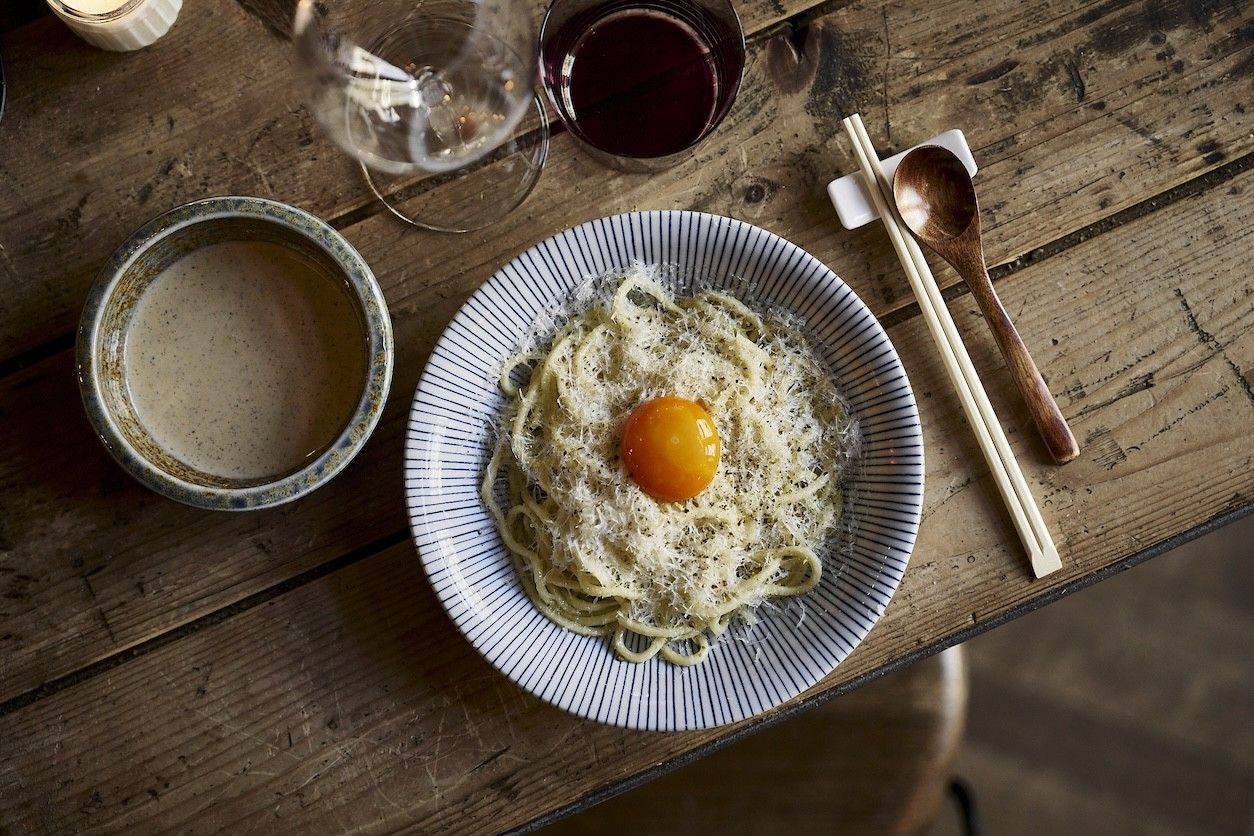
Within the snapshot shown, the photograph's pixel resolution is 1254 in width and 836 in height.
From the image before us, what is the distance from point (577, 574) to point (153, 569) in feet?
3.27

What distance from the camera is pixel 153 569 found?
2.11m

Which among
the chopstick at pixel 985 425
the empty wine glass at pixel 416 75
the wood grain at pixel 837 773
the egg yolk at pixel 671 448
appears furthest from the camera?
the wood grain at pixel 837 773

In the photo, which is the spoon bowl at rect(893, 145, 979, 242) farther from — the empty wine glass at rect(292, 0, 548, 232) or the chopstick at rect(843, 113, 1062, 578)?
the empty wine glass at rect(292, 0, 548, 232)

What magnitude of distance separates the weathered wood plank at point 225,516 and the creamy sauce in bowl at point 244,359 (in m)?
0.16

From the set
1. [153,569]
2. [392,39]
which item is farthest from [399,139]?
[153,569]

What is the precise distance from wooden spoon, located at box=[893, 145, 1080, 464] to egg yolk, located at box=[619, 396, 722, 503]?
2.22 ft

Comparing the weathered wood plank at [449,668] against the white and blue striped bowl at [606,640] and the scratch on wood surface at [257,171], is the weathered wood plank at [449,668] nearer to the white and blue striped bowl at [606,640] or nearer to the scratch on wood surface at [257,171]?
the white and blue striped bowl at [606,640]

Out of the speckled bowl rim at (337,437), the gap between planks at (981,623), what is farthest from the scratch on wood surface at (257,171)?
the gap between planks at (981,623)

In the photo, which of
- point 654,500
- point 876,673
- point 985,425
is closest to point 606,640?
point 654,500

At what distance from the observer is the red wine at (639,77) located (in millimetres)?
2062

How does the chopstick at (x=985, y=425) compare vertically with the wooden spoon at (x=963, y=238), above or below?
below

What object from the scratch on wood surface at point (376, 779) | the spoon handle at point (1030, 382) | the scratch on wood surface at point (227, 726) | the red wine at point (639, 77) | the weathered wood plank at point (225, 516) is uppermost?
the red wine at point (639, 77)

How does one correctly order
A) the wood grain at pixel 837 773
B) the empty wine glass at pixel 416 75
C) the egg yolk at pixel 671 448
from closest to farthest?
the empty wine glass at pixel 416 75, the egg yolk at pixel 671 448, the wood grain at pixel 837 773

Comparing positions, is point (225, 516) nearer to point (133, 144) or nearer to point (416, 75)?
point (133, 144)
